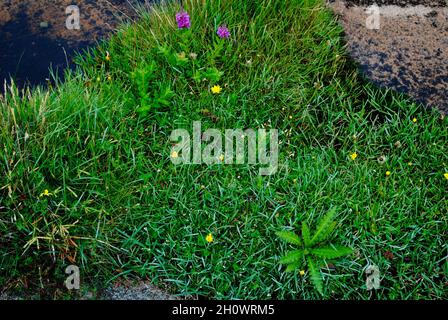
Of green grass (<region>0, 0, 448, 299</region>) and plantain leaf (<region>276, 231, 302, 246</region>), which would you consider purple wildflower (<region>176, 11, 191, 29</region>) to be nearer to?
green grass (<region>0, 0, 448, 299</region>)

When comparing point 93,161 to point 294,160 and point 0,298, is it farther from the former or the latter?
point 294,160

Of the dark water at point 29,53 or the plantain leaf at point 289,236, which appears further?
the dark water at point 29,53

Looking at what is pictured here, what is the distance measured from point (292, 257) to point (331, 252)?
0.19 meters

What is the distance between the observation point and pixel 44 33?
357 cm

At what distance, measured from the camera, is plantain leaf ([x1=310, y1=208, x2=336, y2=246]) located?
2682 mm

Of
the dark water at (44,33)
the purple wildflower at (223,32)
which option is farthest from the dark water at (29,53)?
the purple wildflower at (223,32)

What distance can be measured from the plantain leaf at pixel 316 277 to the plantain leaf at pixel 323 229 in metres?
0.12

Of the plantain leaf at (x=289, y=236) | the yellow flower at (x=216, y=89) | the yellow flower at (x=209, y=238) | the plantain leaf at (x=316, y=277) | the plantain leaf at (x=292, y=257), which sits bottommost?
the plantain leaf at (x=316, y=277)

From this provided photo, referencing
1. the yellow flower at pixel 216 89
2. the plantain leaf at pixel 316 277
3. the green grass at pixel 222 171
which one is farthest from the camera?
the yellow flower at pixel 216 89

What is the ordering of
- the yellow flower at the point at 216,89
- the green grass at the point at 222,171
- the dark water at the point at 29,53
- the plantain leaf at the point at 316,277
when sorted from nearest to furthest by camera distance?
the plantain leaf at the point at 316,277 → the green grass at the point at 222,171 → the yellow flower at the point at 216,89 → the dark water at the point at 29,53

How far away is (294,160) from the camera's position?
10.1ft

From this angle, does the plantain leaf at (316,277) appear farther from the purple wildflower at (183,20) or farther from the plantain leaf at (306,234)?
the purple wildflower at (183,20)

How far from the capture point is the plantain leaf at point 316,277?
254 cm

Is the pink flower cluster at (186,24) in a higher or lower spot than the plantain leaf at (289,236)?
higher
